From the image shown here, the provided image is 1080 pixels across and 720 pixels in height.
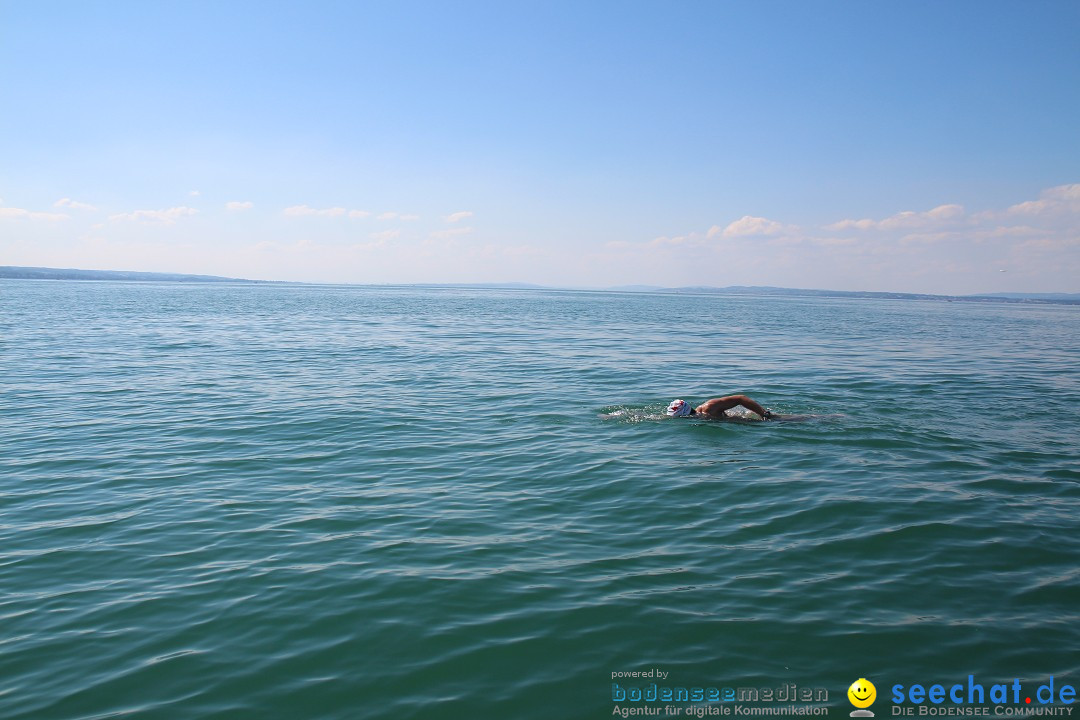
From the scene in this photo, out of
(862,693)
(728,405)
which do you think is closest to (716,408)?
(728,405)

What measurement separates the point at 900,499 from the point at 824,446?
3.32 meters

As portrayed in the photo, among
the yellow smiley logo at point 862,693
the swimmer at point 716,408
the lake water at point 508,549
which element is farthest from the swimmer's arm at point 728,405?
the yellow smiley logo at point 862,693

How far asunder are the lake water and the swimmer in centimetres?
38

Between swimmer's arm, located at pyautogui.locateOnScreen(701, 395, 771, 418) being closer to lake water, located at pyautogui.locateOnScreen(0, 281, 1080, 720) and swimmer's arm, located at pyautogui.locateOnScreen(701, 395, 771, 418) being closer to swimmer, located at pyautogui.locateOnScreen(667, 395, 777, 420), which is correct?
swimmer, located at pyautogui.locateOnScreen(667, 395, 777, 420)

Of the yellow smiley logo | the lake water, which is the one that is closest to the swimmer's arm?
the lake water

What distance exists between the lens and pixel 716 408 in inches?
613

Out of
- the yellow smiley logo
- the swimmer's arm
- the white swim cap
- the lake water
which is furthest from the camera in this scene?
the white swim cap

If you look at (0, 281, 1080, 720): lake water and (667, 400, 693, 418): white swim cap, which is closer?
(0, 281, 1080, 720): lake water

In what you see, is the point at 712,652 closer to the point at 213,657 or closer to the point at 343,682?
the point at 343,682

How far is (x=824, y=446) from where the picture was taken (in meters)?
13.9

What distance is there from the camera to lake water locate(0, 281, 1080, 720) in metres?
6.03

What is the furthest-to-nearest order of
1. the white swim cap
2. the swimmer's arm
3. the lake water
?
the white swim cap < the swimmer's arm < the lake water

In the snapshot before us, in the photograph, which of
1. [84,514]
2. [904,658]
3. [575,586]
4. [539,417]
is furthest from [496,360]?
[904,658]

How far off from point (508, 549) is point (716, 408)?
8.43 meters
